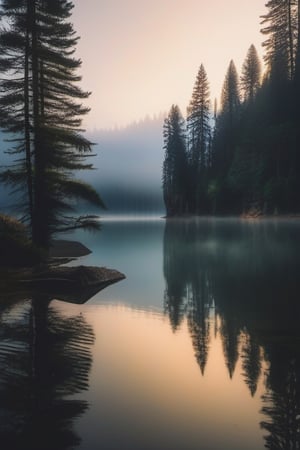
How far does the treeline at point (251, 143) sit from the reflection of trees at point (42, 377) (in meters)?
48.1

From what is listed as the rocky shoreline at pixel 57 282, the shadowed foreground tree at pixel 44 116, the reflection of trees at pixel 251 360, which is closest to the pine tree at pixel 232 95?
the shadowed foreground tree at pixel 44 116

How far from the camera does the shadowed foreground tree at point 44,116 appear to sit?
19.4 metres

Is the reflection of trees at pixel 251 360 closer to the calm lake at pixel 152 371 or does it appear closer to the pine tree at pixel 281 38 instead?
the calm lake at pixel 152 371

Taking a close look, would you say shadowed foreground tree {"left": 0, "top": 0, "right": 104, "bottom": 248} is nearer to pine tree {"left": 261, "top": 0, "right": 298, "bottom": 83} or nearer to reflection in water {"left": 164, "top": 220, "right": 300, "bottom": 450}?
reflection in water {"left": 164, "top": 220, "right": 300, "bottom": 450}

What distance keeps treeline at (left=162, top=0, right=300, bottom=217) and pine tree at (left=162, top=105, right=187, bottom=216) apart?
0.69ft

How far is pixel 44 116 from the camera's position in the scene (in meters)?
20.0

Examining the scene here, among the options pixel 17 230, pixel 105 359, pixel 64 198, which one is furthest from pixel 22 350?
pixel 64 198

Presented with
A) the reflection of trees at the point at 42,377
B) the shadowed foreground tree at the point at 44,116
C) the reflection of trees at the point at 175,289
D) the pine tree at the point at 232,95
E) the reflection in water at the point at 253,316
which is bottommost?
the reflection of trees at the point at 175,289

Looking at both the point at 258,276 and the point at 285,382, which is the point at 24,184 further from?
the point at 285,382

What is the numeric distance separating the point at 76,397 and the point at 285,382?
3173mm

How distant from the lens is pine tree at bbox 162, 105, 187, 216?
8194 centimetres

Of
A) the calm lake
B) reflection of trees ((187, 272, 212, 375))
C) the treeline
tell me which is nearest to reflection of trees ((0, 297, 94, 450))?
the calm lake

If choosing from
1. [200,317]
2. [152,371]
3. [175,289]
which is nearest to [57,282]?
[175,289]

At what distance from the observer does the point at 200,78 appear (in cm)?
8250
